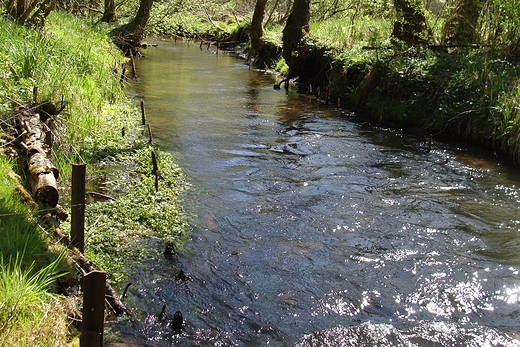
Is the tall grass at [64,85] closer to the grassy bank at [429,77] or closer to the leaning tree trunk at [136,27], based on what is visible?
the grassy bank at [429,77]

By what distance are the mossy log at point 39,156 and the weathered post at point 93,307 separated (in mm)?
2331

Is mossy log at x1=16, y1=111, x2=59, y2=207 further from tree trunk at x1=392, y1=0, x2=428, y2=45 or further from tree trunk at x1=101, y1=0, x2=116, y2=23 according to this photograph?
tree trunk at x1=101, y1=0, x2=116, y2=23

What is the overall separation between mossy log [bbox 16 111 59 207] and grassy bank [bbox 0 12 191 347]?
0.48 ft

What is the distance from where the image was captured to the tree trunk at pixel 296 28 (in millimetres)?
18062

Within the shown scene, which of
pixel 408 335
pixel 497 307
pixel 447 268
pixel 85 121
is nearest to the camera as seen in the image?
pixel 408 335

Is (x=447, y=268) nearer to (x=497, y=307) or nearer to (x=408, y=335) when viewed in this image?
(x=497, y=307)

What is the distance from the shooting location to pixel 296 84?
1792 centimetres

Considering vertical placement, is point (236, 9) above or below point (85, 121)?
above

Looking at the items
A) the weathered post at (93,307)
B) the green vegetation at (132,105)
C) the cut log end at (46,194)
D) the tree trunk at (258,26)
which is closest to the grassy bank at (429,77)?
the green vegetation at (132,105)

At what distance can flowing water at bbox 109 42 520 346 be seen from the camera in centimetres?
460

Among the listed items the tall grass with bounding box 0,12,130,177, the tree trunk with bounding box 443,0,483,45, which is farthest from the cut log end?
the tree trunk with bounding box 443,0,483,45

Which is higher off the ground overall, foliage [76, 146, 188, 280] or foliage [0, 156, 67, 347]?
foliage [0, 156, 67, 347]

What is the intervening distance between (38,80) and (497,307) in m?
6.98

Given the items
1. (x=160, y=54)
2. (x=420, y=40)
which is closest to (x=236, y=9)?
A: (x=160, y=54)
